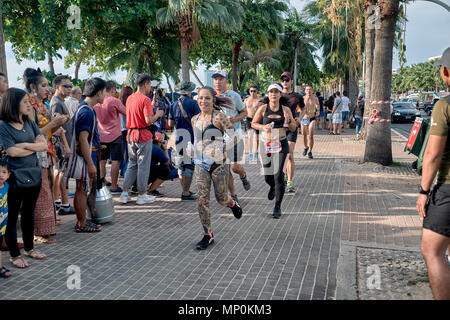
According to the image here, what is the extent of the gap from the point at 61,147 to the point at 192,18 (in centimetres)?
1351

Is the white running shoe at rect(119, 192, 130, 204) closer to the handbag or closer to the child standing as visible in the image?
the handbag

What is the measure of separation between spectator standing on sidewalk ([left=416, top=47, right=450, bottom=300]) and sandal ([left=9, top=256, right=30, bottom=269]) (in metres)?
3.86

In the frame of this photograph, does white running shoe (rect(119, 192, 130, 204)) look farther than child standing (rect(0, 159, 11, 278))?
Yes

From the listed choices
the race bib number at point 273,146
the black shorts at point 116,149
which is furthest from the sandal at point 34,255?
the race bib number at point 273,146

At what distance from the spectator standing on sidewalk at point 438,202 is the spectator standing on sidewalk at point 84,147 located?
3.92 meters

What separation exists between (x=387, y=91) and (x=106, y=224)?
24.8 ft

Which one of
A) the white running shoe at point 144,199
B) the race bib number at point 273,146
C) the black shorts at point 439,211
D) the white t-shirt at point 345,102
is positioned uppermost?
the white t-shirt at point 345,102

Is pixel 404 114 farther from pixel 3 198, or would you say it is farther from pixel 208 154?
pixel 3 198

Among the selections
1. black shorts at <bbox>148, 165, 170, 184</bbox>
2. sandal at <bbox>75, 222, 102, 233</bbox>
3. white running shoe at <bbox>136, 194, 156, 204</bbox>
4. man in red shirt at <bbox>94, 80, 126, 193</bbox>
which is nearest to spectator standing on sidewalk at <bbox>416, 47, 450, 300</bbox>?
sandal at <bbox>75, 222, 102, 233</bbox>

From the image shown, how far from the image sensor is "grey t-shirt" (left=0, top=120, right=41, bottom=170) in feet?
13.4

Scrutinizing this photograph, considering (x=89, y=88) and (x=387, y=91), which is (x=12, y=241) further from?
(x=387, y=91)

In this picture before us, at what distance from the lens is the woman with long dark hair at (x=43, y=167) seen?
498 centimetres

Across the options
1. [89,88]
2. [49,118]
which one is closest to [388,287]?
[89,88]

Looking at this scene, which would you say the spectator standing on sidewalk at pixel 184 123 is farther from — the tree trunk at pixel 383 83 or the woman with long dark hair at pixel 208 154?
the tree trunk at pixel 383 83
